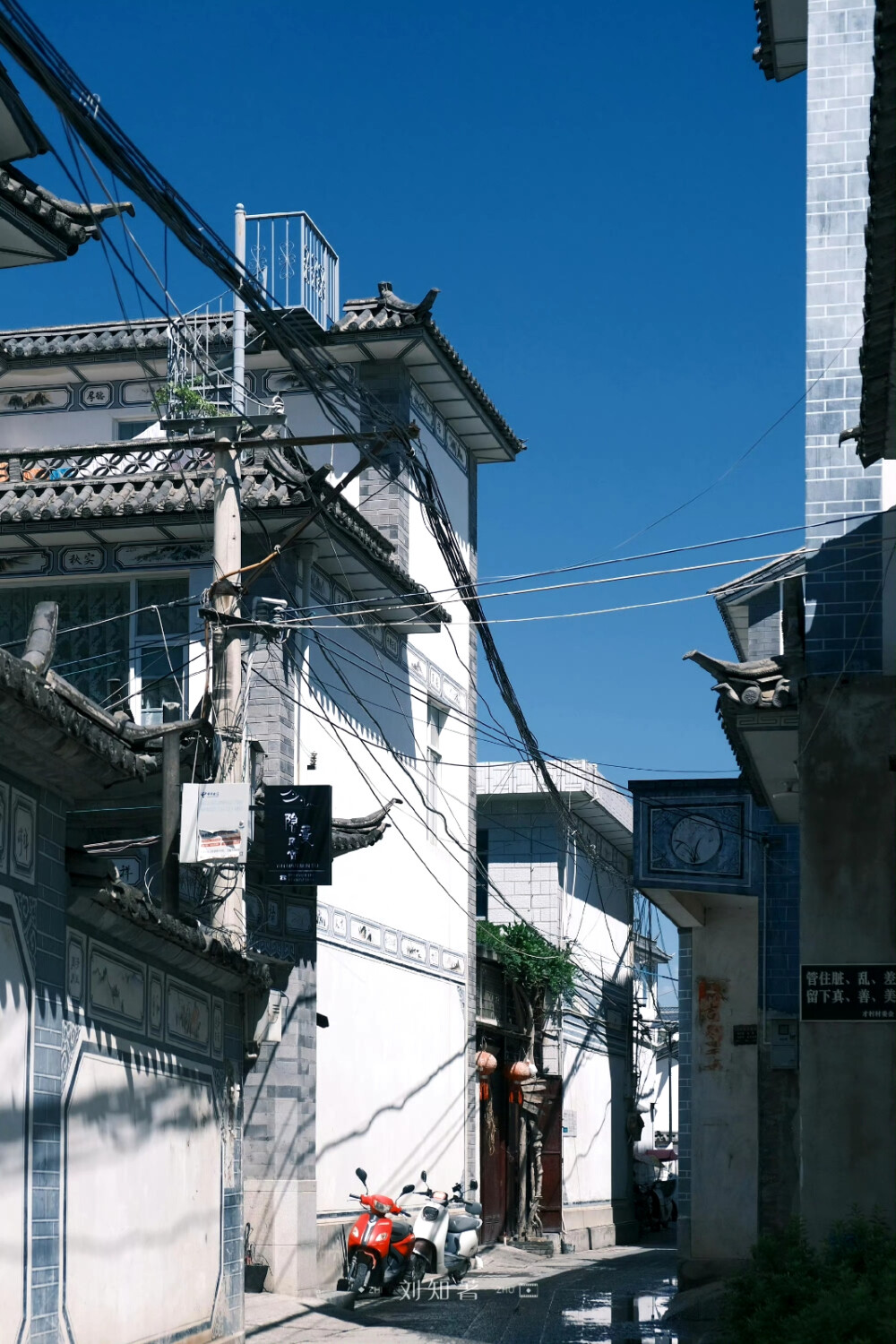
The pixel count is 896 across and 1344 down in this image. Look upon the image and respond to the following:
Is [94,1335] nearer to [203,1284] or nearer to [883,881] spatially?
[203,1284]

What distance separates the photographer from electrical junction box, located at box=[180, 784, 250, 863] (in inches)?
547

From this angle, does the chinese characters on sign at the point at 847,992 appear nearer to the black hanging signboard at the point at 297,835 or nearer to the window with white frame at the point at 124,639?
the black hanging signboard at the point at 297,835

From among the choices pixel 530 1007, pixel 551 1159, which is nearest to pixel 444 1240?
pixel 530 1007

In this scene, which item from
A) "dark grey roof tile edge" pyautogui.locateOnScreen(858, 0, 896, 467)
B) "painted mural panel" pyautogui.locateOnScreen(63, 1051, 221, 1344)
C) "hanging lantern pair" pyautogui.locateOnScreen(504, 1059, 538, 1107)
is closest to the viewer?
"dark grey roof tile edge" pyautogui.locateOnScreen(858, 0, 896, 467)

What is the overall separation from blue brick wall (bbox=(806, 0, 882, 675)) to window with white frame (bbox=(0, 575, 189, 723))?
7.81m

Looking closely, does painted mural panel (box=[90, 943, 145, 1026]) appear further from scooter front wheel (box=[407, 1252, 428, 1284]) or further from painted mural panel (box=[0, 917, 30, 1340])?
scooter front wheel (box=[407, 1252, 428, 1284])

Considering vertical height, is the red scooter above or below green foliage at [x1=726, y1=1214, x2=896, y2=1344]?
below

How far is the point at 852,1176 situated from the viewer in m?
12.3

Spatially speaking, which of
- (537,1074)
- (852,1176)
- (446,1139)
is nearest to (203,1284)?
(852,1176)

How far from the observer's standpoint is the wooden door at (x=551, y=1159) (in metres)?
29.7

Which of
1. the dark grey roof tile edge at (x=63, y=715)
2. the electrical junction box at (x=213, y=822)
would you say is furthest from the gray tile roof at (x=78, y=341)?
the dark grey roof tile edge at (x=63, y=715)

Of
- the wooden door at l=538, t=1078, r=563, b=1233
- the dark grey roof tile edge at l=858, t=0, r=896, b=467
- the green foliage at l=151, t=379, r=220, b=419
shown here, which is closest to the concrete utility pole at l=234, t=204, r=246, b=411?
the green foliage at l=151, t=379, r=220, b=419

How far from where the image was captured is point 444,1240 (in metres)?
21.1

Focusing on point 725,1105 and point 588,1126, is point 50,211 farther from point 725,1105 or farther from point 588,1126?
point 588,1126
